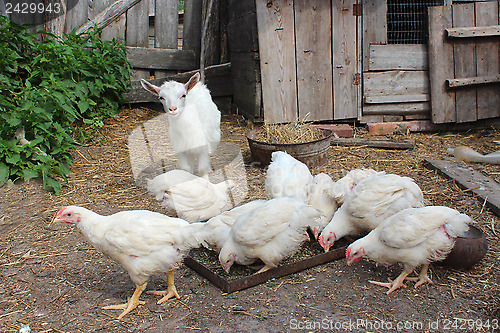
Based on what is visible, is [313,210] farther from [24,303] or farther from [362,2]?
[362,2]

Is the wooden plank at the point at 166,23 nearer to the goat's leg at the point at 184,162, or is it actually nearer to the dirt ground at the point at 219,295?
the goat's leg at the point at 184,162

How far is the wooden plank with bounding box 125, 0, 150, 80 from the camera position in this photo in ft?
25.8

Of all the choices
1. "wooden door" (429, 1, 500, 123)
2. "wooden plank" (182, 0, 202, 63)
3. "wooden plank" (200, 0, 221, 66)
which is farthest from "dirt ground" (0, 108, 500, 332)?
"wooden plank" (200, 0, 221, 66)

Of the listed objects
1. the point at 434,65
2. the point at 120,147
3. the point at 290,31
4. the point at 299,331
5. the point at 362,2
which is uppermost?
the point at 362,2

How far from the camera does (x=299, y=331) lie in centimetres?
257

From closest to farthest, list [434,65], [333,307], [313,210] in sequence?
[333,307]
[313,210]
[434,65]

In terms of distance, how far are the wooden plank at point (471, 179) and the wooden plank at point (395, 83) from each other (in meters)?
1.78

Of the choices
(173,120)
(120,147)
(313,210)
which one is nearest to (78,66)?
(120,147)

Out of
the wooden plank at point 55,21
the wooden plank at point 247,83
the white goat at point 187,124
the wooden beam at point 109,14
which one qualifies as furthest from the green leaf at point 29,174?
the wooden beam at point 109,14

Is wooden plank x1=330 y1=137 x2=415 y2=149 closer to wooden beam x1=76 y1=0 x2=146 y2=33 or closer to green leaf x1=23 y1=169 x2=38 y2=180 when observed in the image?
green leaf x1=23 y1=169 x2=38 y2=180

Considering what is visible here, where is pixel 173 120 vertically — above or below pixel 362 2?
below

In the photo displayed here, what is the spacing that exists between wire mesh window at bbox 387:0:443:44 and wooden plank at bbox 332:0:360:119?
2.46 feet

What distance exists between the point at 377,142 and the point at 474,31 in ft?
7.81

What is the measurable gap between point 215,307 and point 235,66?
5780 millimetres
